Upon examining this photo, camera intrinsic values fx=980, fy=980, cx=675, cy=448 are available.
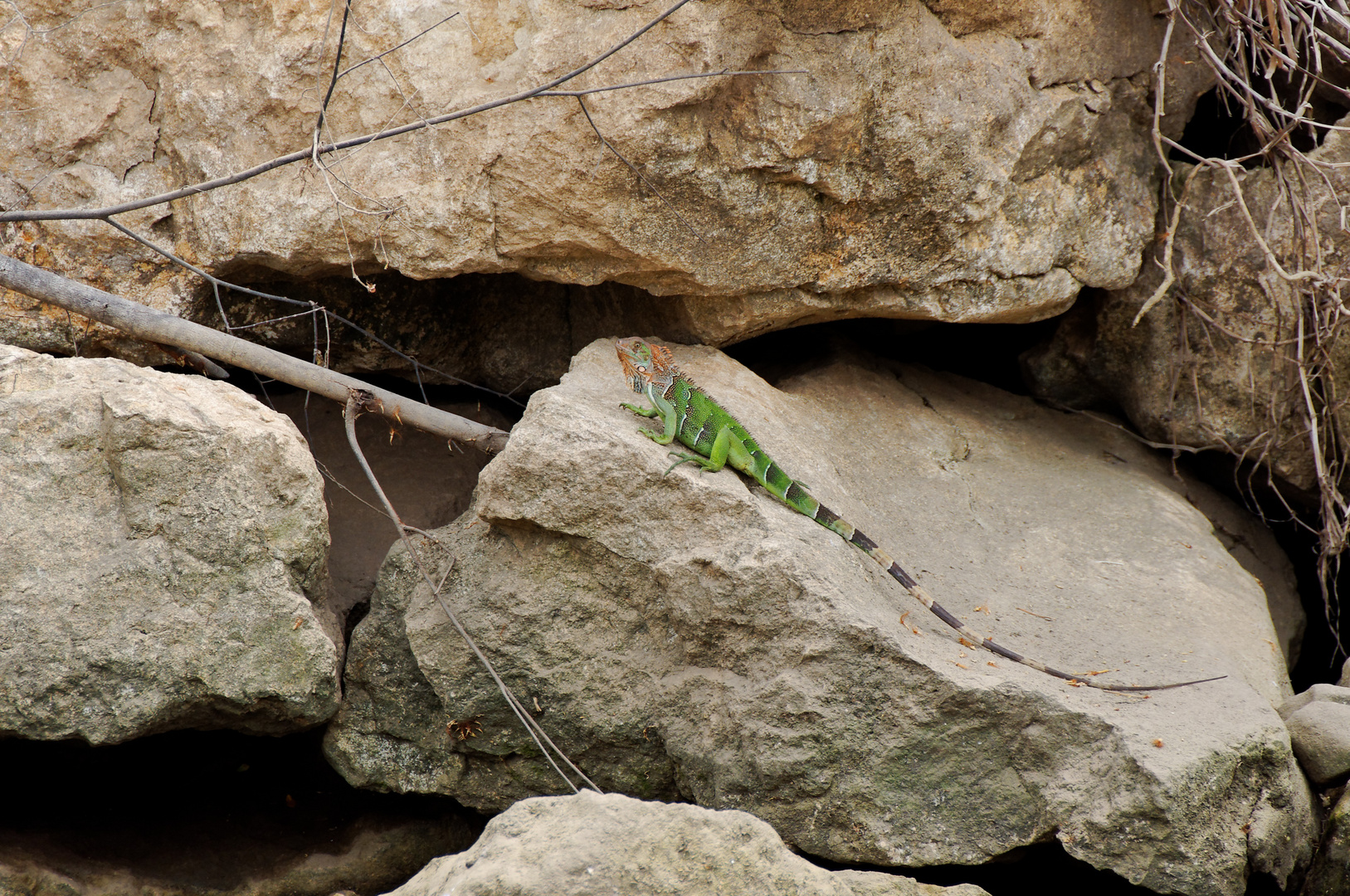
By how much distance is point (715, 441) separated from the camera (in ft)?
13.4

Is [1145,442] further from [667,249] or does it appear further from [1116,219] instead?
[667,249]

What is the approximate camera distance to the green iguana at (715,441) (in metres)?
4.02

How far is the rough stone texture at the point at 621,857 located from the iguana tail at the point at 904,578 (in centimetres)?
132

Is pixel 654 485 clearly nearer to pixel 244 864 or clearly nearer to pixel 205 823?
pixel 244 864

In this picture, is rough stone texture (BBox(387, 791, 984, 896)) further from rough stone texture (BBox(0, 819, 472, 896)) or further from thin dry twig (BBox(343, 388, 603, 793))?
rough stone texture (BBox(0, 819, 472, 896))

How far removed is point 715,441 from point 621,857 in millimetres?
1923

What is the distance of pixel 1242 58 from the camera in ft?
15.1

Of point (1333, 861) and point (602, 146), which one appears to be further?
point (602, 146)

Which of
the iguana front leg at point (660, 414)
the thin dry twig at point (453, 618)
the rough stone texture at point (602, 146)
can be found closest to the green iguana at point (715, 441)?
the iguana front leg at point (660, 414)

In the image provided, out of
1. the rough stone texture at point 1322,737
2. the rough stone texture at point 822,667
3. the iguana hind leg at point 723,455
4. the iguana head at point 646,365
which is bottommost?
the rough stone texture at point 1322,737

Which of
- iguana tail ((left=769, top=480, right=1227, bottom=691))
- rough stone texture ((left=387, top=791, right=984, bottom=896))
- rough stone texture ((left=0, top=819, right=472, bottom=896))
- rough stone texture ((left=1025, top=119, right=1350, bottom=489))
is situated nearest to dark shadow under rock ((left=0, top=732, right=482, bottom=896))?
rough stone texture ((left=0, top=819, right=472, bottom=896))

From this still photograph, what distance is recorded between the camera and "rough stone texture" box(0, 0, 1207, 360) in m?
4.23

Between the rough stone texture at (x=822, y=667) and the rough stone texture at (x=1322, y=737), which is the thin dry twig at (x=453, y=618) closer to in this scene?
the rough stone texture at (x=822, y=667)

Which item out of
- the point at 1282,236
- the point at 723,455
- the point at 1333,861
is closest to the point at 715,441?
the point at 723,455
